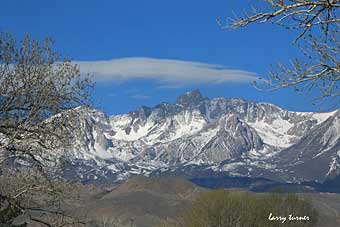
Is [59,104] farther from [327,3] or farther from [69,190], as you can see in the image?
[327,3]

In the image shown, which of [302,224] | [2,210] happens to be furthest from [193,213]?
[2,210]

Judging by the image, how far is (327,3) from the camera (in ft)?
39.0

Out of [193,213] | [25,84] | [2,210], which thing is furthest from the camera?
[193,213]

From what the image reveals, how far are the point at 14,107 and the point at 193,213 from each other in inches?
3461

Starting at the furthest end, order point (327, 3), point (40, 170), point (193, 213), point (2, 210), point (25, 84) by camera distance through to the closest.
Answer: point (193, 213)
point (2, 210)
point (40, 170)
point (25, 84)
point (327, 3)

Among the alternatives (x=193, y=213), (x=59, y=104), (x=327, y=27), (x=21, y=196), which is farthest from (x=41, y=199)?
(x=193, y=213)

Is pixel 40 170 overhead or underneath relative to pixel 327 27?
underneath

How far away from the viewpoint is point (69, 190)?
70.8 ft

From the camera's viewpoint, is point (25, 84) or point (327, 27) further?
point (25, 84)

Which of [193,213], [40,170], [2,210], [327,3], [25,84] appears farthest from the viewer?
[193,213]

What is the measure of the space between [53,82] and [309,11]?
10.4 m

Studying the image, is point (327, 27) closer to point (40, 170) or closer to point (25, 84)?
point (25, 84)

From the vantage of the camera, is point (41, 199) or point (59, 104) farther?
point (41, 199)

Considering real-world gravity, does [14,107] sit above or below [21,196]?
above
